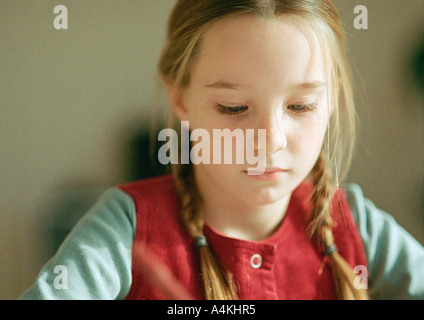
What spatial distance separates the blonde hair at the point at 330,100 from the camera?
0.59 m

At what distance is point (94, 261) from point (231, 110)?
256mm

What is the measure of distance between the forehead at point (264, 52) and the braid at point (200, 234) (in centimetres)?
19

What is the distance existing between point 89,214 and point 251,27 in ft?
1.09

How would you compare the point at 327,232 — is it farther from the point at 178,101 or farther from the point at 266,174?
the point at 178,101

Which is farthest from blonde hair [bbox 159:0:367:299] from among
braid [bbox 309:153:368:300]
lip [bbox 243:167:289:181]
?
lip [bbox 243:167:289:181]

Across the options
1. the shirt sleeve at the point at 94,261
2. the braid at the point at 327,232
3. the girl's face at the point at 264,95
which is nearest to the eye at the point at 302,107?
the girl's face at the point at 264,95

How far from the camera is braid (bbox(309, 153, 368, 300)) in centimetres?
67

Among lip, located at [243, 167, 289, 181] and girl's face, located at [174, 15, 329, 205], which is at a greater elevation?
girl's face, located at [174, 15, 329, 205]

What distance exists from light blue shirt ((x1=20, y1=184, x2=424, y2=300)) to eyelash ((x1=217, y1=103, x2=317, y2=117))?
0.19 metres

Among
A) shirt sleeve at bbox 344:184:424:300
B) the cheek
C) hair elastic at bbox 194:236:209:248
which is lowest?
shirt sleeve at bbox 344:184:424:300

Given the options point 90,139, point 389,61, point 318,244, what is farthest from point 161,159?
point 389,61

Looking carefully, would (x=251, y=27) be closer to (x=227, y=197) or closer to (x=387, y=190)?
(x=227, y=197)

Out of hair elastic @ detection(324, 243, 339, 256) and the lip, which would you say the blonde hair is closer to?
hair elastic @ detection(324, 243, 339, 256)

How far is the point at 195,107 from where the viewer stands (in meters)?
0.64
